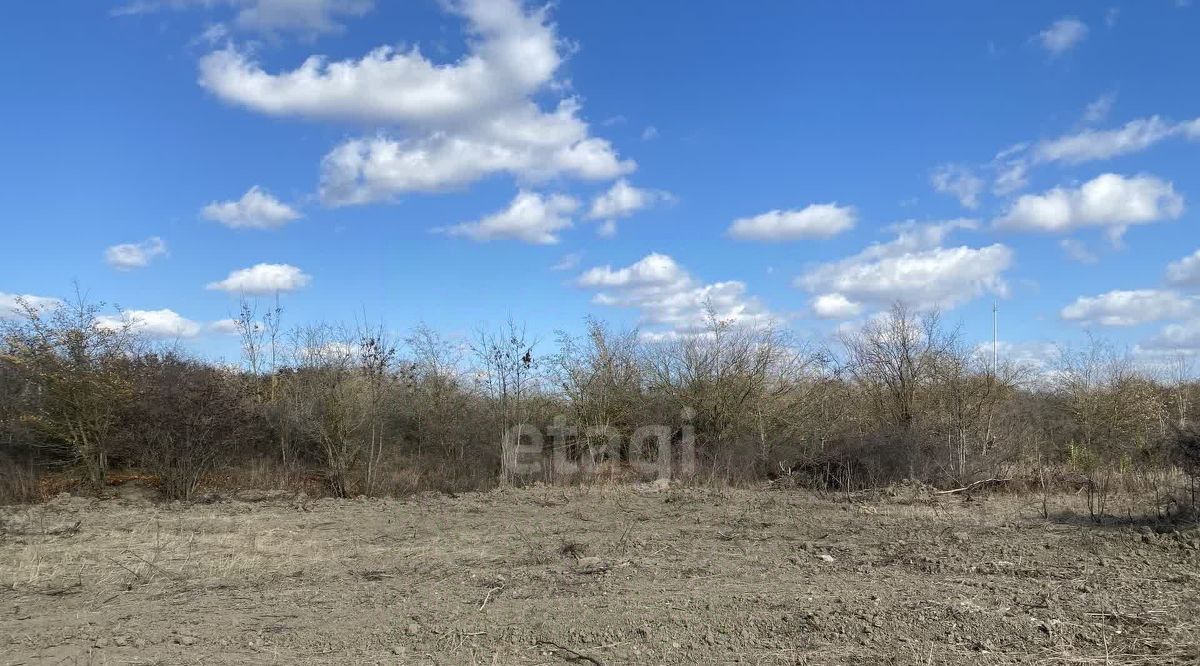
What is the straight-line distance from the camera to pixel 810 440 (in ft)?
66.1

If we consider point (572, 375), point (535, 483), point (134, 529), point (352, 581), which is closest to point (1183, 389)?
point (572, 375)

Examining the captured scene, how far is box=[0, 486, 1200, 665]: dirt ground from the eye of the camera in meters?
5.41

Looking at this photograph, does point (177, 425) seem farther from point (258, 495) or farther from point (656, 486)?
point (656, 486)

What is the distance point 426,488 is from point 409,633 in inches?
493

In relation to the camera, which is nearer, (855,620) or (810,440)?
(855,620)

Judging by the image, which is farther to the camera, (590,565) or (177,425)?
(177,425)

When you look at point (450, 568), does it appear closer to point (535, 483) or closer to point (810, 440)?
point (535, 483)

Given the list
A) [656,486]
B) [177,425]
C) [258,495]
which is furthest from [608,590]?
[177,425]

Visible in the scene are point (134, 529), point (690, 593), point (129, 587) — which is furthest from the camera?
point (134, 529)

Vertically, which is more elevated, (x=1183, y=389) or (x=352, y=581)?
(x=1183, y=389)

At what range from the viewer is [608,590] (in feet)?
22.9

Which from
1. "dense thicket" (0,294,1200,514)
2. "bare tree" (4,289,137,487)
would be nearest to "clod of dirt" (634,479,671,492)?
"dense thicket" (0,294,1200,514)

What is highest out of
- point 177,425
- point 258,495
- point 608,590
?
point 177,425

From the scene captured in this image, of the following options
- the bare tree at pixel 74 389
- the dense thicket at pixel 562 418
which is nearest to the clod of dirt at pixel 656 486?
the dense thicket at pixel 562 418
